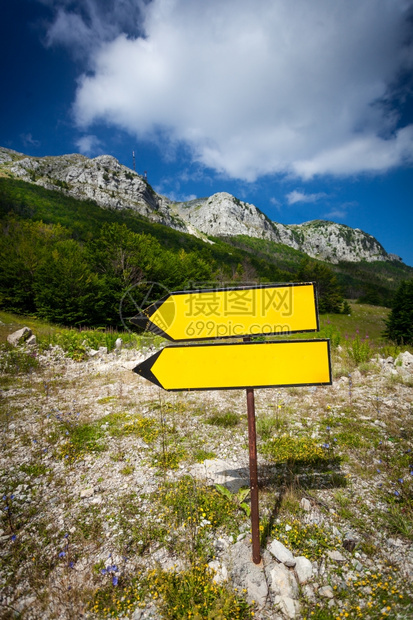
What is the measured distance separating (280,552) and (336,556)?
1.52 ft

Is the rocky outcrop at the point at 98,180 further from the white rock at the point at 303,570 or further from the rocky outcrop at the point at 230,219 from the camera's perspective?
the white rock at the point at 303,570

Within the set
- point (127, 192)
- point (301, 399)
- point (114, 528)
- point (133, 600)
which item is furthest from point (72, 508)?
point (127, 192)

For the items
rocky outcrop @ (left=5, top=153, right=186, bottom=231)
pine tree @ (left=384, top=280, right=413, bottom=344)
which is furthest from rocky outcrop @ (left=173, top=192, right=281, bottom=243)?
pine tree @ (left=384, top=280, right=413, bottom=344)

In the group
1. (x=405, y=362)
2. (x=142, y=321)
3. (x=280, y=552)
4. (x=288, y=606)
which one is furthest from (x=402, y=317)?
(x=142, y=321)

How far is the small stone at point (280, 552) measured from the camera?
1999 mm

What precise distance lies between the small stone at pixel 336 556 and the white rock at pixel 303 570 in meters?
0.23

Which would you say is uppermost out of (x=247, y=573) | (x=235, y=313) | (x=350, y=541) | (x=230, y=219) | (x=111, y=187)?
(x=230, y=219)

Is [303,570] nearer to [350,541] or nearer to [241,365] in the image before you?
[350,541]

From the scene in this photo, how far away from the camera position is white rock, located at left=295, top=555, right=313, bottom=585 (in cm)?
189

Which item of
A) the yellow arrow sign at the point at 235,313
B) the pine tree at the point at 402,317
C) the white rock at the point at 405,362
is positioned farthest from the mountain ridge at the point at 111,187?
the yellow arrow sign at the point at 235,313

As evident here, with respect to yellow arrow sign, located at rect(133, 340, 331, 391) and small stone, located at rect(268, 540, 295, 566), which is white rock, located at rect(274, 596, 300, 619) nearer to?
small stone, located at rect(268, 540, 295, 566)

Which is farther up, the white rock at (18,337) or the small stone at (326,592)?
the white rock at (18,337)

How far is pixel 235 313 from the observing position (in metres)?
1.85

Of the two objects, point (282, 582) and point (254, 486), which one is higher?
point (254, 486)
